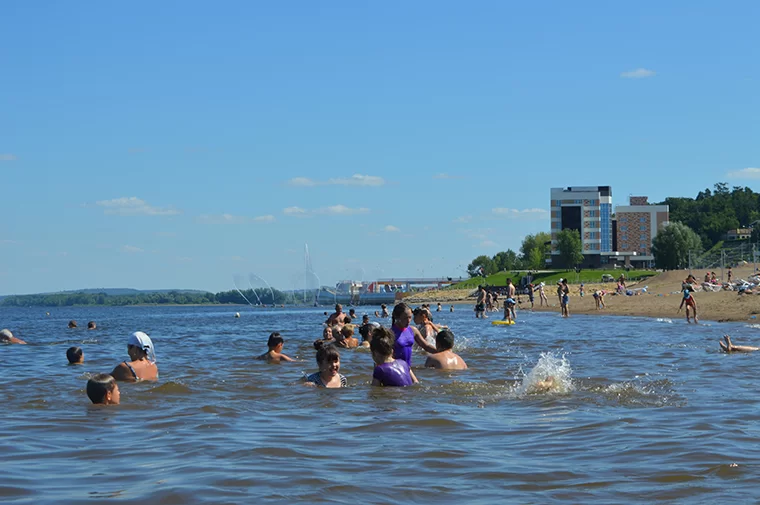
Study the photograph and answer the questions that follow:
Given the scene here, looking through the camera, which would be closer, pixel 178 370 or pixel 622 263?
pixel 178 370

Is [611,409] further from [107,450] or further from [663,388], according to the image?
[107,450]

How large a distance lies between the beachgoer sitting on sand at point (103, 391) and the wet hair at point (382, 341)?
3281mm

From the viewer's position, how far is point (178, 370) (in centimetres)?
1639

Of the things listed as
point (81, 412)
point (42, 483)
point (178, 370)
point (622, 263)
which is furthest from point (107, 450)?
point (622, 263)

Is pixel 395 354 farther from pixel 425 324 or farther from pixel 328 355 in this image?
pixel 425 324

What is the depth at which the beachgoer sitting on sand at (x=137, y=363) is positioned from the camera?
11.9 m

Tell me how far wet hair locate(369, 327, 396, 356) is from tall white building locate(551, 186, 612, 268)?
414 ft

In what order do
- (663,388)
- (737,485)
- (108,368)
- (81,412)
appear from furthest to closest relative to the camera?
(108,368), (663,388), (81,412), (737,485)

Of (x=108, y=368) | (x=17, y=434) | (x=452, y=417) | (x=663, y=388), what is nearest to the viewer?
(x=17, y=434)

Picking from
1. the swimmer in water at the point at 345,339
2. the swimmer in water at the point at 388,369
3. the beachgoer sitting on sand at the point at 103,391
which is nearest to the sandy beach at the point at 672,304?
the swimmer in water at the point at 345,339

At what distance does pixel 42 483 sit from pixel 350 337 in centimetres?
1332

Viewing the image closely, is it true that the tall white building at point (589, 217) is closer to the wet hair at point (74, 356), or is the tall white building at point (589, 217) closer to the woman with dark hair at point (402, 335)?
the wet hair at point (74, 356)

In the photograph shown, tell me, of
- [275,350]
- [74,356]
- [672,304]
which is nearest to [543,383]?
[275,350]

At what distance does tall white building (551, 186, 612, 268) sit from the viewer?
5335 inches
